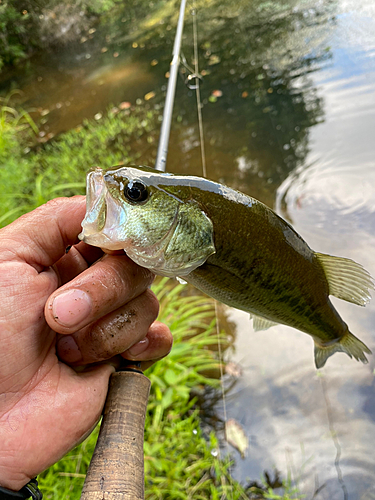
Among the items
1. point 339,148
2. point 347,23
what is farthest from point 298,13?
point 339,148

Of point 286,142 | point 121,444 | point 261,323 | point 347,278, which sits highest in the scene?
point 121,444

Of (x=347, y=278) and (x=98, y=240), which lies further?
(x=347, y=278)

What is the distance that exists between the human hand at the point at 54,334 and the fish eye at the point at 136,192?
23cm

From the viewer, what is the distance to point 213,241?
130cm

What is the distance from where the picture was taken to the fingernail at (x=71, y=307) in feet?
3.74

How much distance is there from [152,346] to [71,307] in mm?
507

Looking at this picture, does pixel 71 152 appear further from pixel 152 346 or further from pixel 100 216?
pixel 100 216

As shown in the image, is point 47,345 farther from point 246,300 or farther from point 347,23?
point 347,23

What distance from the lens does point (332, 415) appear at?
252 centimetres

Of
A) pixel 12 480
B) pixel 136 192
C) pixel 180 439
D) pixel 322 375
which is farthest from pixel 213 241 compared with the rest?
pixel 322 375

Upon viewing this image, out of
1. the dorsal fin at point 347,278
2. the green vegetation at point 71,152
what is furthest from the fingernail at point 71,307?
the green vegetation at point 71,152

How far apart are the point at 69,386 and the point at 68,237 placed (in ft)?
1.81

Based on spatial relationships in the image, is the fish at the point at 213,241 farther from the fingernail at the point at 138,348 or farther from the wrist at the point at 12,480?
the wrist at the point at 12,480

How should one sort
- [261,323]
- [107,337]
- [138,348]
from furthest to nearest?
[261,323] → [138,348] → [107,337]
